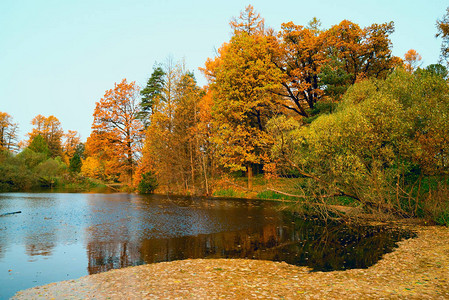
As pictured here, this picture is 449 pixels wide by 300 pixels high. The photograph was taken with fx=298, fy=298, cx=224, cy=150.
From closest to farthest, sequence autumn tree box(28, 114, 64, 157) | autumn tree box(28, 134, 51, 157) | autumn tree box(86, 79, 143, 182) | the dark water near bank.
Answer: the dark water near bank → autumn tree box(86, 79, 143, 182) → autumn tree box(28, 134, 51, 157) → autumn tree box(28, 114, 64, 157)

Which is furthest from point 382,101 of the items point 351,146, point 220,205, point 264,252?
point 220,205

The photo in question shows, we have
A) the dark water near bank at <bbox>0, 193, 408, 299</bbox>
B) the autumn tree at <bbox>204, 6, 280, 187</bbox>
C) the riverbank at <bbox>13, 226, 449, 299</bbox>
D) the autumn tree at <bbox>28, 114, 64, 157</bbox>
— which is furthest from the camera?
the autumn tree at <bbox>28, 114, 64, 157</bbox>

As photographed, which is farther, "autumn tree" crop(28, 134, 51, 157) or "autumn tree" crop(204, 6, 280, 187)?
"autumn tree" crop(28, 134, 51, 157)

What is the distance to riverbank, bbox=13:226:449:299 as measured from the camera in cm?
815

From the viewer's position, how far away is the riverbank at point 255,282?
815cm

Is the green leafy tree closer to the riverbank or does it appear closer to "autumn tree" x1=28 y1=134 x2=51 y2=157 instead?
"autumn tree" x1=28 y1=134 x2=51 y2=157

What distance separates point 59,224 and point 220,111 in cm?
2070

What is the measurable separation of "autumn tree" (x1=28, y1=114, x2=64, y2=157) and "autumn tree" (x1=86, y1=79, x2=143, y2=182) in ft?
124

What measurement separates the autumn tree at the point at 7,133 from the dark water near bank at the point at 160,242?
2404 inches

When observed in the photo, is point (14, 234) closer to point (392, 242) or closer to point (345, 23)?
point (392, 242)

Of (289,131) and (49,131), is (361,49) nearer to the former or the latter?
(289,131)

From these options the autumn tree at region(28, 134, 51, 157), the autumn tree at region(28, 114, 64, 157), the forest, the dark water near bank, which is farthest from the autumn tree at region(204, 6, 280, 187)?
the autumn tree at region(28, 114, 64, 157)

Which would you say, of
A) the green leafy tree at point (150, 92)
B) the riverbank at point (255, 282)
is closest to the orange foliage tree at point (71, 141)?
the green leafy tree at point (150, 92)

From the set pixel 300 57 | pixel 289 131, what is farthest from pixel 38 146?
pixel 289 131
